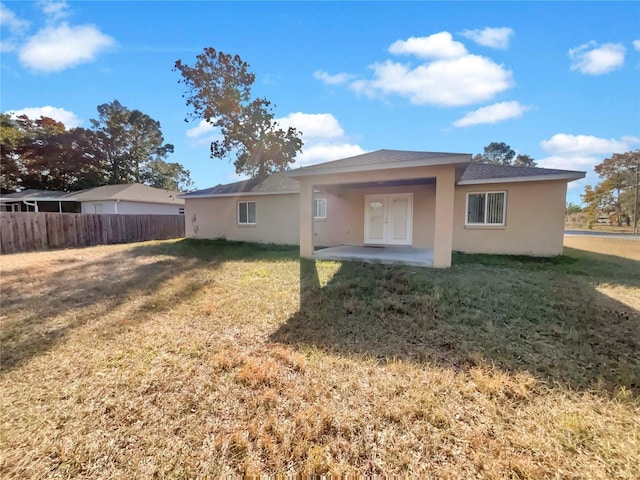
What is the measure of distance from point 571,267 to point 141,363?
9.96 meters

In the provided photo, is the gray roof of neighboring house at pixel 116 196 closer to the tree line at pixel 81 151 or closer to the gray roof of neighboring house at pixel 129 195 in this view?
the gray roof of neighboring house at pixel 129 195

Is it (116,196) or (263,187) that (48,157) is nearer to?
(116,196)

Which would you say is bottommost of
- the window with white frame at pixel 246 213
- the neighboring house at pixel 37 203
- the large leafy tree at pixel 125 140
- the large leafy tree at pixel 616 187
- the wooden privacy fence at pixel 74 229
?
the wooden privacy fence at pixel 74 229

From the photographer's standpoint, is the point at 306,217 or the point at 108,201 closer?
the point at 306,217

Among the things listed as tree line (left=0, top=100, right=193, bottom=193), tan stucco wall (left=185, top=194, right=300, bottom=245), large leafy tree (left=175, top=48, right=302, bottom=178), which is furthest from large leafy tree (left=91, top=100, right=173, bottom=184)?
tan stucco wall (left=185, top=194, right=300, bottom=245)

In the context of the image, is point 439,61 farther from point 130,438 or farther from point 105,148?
point 105,148

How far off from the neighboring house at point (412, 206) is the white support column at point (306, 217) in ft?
0.10

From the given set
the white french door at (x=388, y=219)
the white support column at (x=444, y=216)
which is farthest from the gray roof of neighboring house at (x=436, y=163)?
the white french door at (x=388, y=219)

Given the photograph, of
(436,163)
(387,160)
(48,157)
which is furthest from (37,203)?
(436,163)

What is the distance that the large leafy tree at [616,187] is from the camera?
106 ft

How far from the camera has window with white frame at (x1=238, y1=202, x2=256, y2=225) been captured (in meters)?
14.2

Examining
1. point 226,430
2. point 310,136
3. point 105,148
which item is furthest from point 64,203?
point 226,430

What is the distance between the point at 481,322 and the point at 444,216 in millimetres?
3496

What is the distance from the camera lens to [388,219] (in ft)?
37.8
